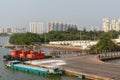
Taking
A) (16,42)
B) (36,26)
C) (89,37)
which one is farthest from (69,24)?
(16,42)

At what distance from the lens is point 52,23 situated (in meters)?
135

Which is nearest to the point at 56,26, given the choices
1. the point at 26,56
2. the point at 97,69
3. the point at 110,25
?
the point at 110,25

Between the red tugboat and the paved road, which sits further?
the red tugboat

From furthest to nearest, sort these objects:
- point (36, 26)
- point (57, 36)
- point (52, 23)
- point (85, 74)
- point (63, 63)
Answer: point (36, 26) < point (52, 23) < point (57, 36) < point (63, 63) < point (85, 74)

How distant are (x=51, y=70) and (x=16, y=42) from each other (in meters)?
47.2

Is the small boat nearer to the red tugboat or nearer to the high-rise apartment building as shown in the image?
the red tugboat

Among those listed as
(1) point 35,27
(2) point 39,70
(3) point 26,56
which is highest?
(1) point 35,27

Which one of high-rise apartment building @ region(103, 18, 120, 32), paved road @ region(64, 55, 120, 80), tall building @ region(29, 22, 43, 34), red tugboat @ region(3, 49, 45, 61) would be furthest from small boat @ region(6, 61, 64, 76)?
tall building @ region(29, 22, 43, 34)

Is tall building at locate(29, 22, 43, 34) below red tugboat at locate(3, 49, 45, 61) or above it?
above

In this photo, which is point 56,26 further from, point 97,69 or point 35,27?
point 97,69

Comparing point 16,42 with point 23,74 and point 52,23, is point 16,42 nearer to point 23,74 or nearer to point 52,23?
point 23,74

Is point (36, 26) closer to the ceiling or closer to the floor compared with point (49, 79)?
closer to the ceiling

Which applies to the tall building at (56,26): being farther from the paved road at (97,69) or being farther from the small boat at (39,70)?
the paved road at (97,69)

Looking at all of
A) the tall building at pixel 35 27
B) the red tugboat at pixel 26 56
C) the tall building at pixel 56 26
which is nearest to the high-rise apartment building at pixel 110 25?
the tall building at pixel 56 26
